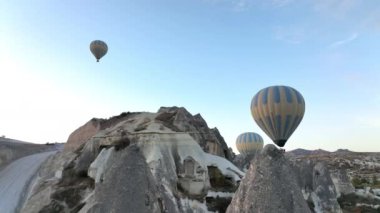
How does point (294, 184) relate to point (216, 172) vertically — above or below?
below

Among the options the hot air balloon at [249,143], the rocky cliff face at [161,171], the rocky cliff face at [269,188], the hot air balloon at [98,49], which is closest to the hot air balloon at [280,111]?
the rocky cliff face at [161,171]

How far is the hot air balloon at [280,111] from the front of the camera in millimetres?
29109

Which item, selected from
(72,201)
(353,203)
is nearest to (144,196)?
(72,201)

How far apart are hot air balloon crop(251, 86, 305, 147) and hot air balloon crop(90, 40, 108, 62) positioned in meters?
20.2

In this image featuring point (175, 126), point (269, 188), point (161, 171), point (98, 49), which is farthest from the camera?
point (98, 49)

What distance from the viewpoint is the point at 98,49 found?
137ft

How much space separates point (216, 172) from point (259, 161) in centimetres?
2300

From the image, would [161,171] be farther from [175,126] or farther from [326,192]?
[326,192]

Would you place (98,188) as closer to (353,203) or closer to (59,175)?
(59,175)

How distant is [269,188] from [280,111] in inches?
866

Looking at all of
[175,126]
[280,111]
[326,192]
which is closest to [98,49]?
[175,126]

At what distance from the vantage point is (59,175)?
31.4 meters

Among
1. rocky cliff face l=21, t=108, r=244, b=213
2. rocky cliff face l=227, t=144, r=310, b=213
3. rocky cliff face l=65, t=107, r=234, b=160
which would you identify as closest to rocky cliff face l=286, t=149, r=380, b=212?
rocky cliff face l=21, t=108, r=244, b=213

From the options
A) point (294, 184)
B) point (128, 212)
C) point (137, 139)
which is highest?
point (137, 139)
